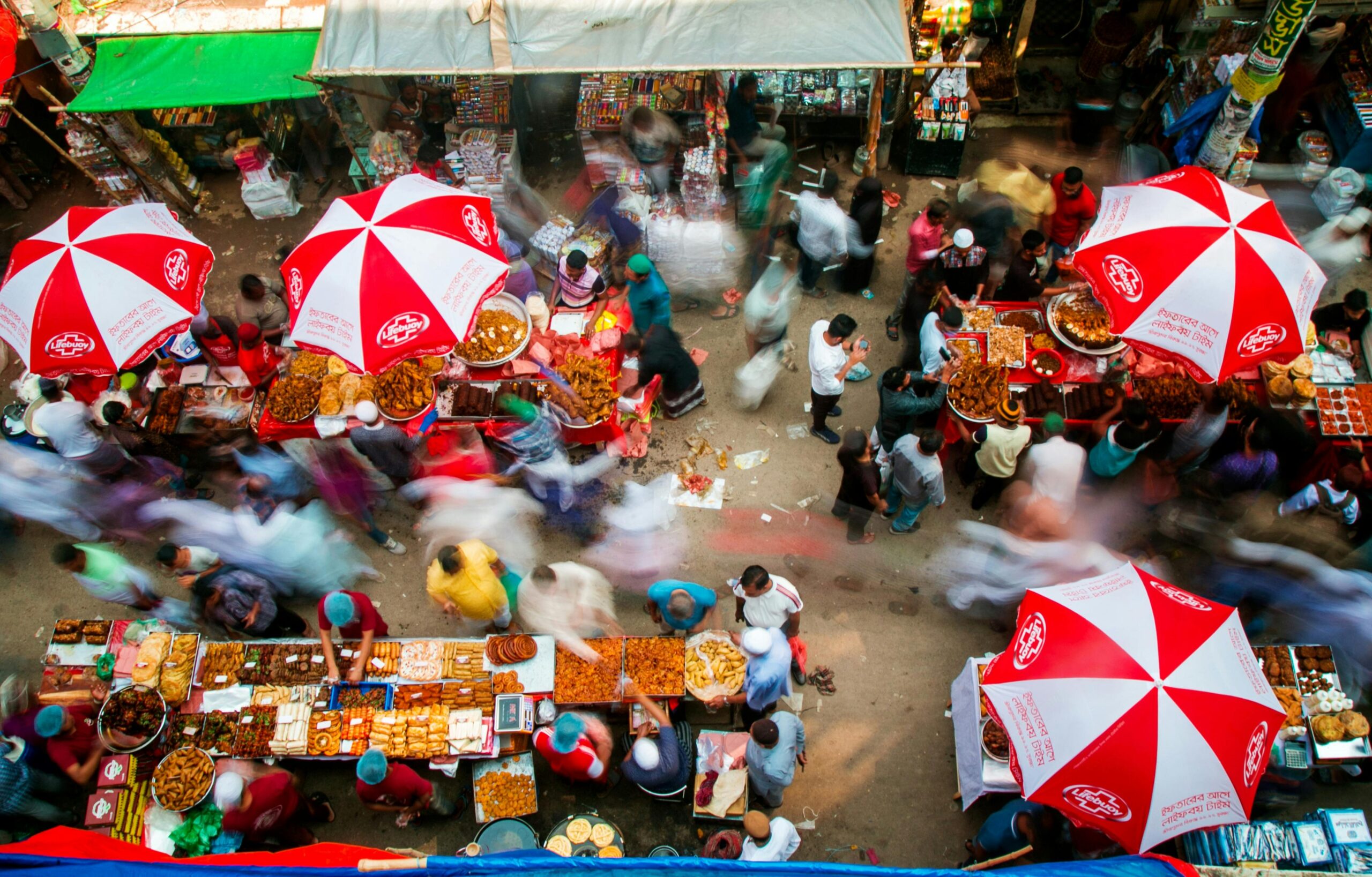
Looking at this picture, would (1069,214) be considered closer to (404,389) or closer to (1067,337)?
(1067,337)

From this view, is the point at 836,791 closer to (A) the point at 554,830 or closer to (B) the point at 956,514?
(A) the point at 554,830

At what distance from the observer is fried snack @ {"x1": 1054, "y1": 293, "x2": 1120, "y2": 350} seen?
27.0 ft

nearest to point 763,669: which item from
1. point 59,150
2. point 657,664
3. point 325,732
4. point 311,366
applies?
point 657,664

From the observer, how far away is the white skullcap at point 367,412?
7.54m

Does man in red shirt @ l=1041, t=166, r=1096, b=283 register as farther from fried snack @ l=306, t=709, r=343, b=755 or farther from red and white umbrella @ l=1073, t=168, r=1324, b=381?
fried snack @ l=306, t=709, r=343, b=755

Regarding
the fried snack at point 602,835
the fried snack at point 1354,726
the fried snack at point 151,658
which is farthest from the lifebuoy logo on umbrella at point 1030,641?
the fried snack at point 151,658

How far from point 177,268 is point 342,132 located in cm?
305

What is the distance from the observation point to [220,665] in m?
7.05

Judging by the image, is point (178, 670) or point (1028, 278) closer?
point (178, 670)

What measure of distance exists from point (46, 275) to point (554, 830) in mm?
6544

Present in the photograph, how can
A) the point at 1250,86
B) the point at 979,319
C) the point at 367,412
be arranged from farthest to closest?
1. the point at 1250,86
2. the point at 979,319
3. the point at 367,412

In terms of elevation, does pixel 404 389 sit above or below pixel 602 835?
above

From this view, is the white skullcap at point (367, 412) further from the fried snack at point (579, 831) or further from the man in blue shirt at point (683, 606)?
the fried snack at point (579, 831)

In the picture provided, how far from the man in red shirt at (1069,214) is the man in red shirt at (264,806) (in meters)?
9.16
